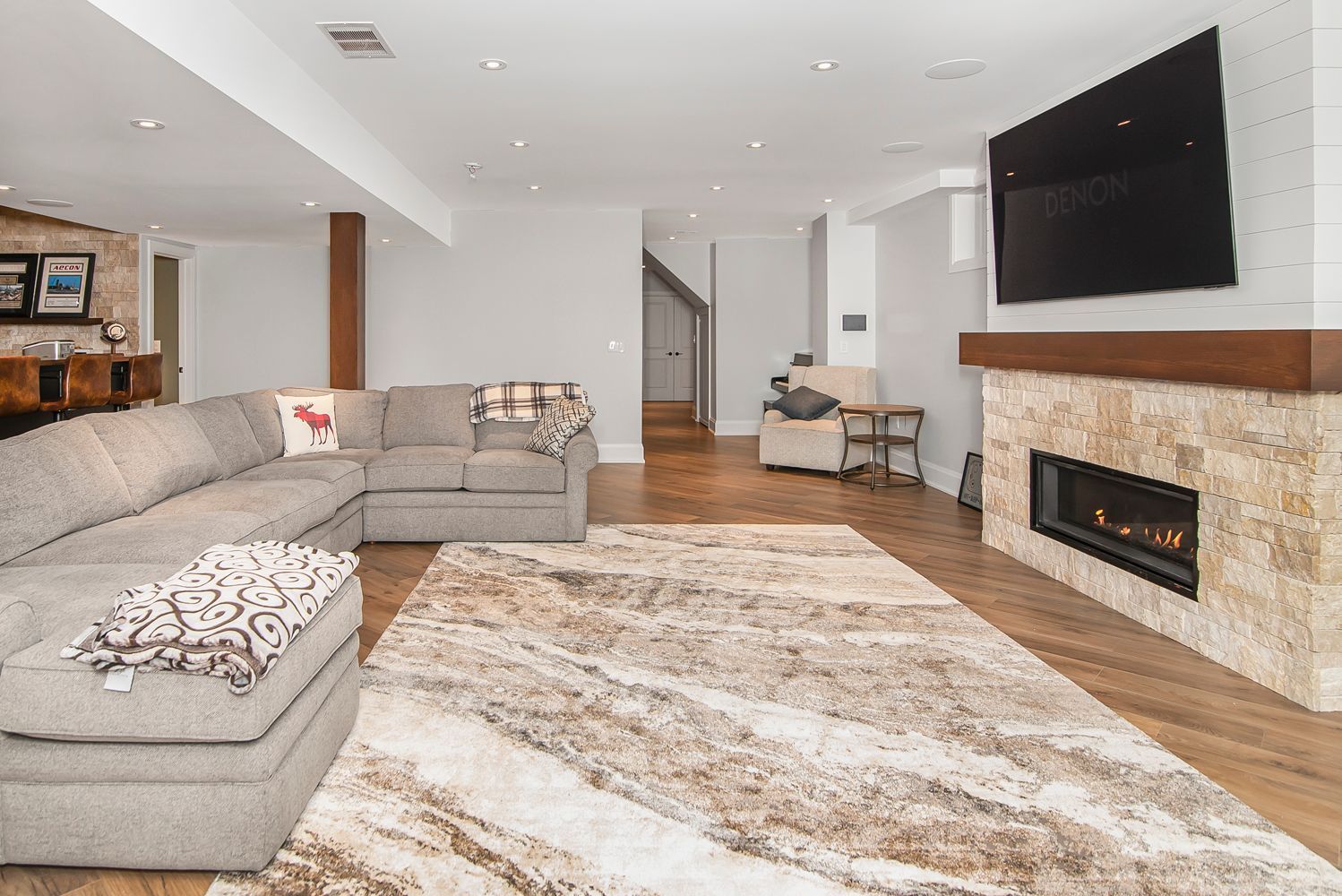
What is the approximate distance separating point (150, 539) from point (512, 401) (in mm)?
3177

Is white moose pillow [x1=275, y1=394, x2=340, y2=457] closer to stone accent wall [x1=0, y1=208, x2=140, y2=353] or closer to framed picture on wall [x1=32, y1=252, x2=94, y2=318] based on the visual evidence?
stone accent wall [x1=0, y1=208, x2=140, y2=353]

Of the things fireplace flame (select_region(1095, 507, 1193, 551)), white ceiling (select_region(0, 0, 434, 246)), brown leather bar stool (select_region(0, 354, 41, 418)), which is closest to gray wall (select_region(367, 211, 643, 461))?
white ceiling (select_region(0, 0, 434, 246))

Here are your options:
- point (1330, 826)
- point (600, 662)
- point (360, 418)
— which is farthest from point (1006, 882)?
point (360, 418)

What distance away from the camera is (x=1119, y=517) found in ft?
13.4

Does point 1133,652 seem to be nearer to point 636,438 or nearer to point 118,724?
point 118,724

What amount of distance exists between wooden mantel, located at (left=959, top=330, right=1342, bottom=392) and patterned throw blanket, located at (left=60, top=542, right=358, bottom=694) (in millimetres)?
3009

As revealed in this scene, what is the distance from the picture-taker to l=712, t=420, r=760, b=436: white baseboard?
1083 cm

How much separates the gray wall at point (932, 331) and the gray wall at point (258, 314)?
555cm

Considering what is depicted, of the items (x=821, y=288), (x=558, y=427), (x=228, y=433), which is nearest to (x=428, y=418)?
(x=558, y=427)

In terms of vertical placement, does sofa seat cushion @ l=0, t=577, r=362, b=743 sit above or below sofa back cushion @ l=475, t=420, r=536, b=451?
below

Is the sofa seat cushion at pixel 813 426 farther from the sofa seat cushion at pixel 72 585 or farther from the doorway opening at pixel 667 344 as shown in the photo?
the doorway opening at pixel 667 344

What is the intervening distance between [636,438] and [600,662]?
5.59 metres

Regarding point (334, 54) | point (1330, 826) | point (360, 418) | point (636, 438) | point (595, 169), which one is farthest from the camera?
point (636, 438)

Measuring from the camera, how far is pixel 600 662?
3.25 metres
